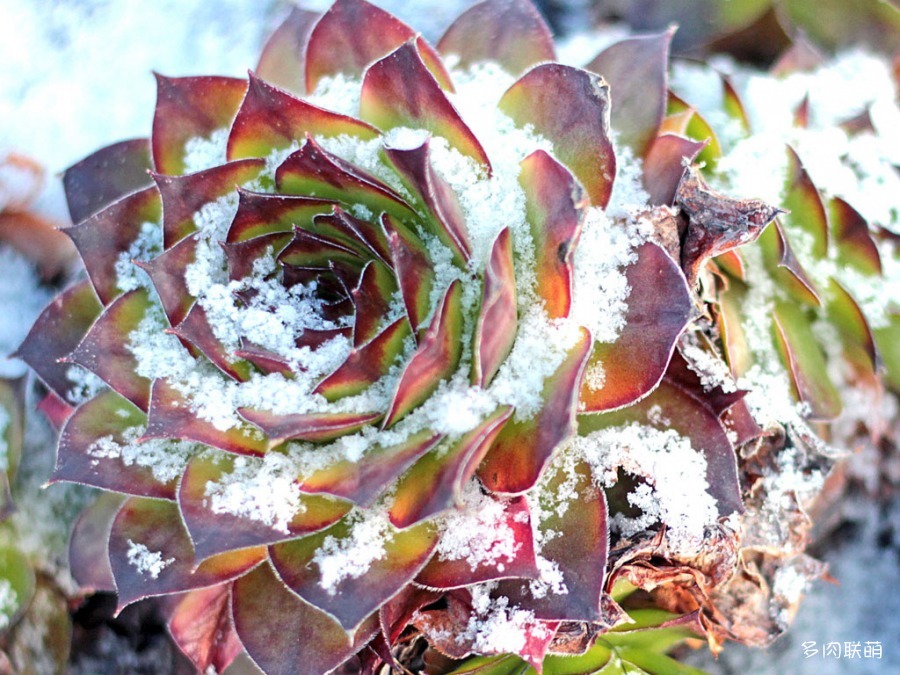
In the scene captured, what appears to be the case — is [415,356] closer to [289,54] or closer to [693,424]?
[693,424]

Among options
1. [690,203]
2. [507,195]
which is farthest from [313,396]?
[690,203]

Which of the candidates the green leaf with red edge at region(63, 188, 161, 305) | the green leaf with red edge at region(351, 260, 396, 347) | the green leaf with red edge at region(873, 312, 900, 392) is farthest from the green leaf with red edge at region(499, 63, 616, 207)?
the green leaf with red edge at region(873, 312, 900, 392)

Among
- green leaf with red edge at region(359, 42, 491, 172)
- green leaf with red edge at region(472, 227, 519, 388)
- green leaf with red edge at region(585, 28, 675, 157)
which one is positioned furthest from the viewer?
green leaf with red edge at region(585, 28, 675, 157)

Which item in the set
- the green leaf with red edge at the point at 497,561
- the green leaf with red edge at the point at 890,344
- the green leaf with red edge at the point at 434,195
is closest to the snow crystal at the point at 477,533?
the green leaf with red edge at the point at 497,561

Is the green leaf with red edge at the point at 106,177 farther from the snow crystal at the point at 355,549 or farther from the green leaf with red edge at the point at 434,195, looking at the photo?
the snow crystal at the point at 355,549

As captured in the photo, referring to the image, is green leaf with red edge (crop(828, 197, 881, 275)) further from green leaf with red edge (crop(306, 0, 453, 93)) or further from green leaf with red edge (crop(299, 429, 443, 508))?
green leaf with red edge (crop(299, 429, 443, 508))

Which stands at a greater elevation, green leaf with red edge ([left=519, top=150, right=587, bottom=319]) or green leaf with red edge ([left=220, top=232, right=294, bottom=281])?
green leaf with red edge ([left=220, top=232, right=294, bottom=281])
